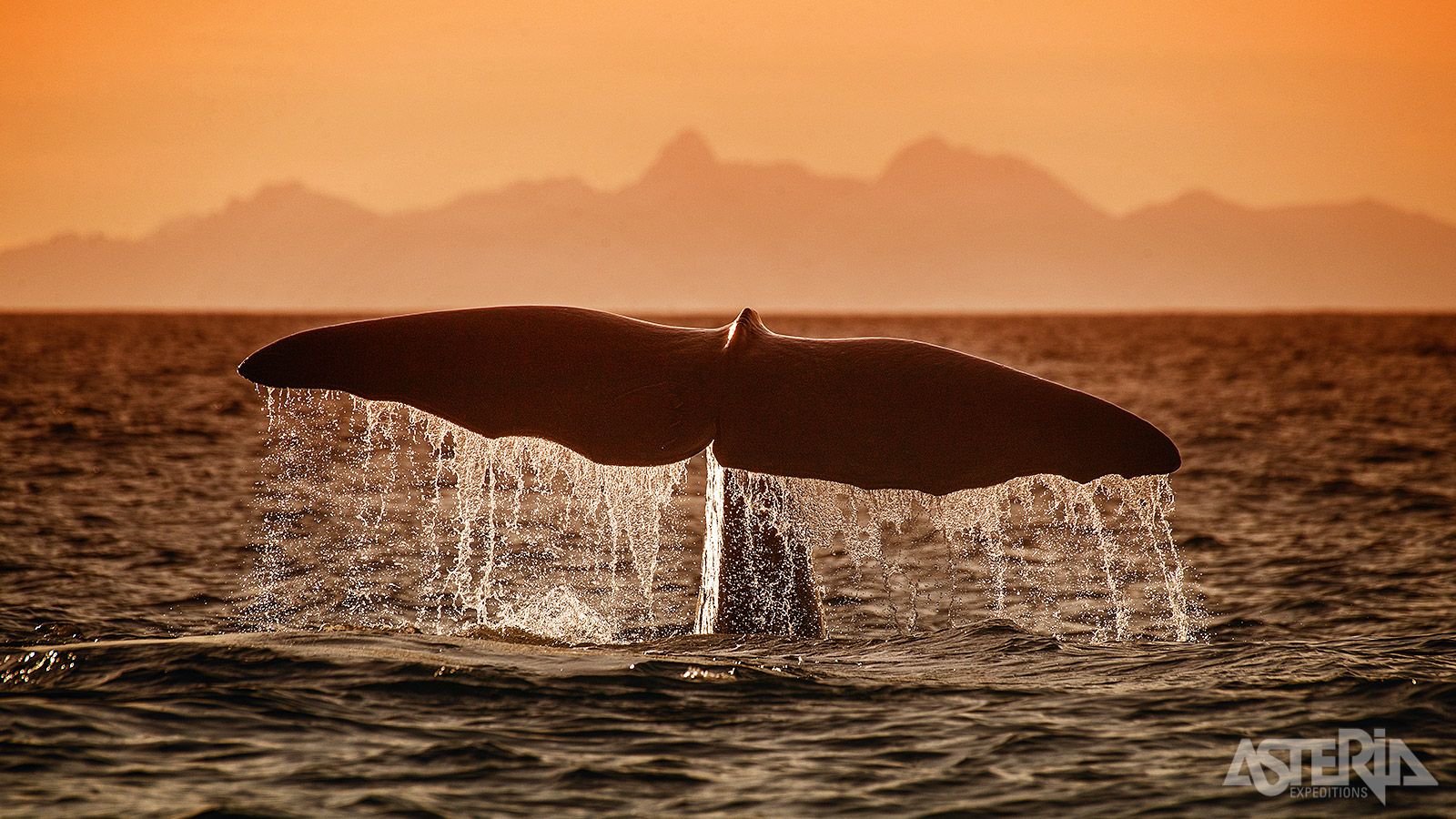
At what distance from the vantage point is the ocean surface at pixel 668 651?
19.8 feet

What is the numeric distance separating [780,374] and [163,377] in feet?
154

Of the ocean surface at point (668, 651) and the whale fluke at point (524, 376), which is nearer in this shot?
the ocean surface at point (668, 651)

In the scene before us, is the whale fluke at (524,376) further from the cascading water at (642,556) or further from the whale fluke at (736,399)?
the cascading water at (642,556)

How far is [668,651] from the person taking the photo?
820 cm

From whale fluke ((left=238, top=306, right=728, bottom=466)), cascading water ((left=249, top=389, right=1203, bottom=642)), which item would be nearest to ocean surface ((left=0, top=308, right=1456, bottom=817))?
cascading water ((left=249, top=389, right=1203, bottom=642))

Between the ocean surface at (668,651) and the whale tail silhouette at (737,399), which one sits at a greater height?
the whale tail silhouette at (737,399)

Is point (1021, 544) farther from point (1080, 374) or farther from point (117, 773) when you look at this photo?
point (1080, 374)

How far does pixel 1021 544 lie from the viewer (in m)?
16.5

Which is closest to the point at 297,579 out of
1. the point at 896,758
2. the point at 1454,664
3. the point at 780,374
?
the point at 780,374

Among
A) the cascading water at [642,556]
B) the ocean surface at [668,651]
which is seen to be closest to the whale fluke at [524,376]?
the cascading water at [642,556]

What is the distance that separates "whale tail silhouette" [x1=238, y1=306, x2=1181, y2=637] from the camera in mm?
7055

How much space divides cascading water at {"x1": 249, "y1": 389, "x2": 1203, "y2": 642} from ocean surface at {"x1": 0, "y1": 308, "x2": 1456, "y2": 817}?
2.5 inches

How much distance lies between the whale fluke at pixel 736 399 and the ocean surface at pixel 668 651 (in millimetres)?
283

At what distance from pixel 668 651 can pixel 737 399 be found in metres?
1.69
